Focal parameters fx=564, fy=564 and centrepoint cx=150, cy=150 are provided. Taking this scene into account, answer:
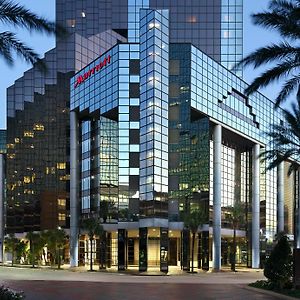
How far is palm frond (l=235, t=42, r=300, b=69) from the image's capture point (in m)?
24.9

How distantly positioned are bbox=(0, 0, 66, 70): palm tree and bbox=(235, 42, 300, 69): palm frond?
28.6ft

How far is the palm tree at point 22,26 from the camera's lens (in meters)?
19.9

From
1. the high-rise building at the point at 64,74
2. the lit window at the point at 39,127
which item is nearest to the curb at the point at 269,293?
the high-rise building at the point at 64,74

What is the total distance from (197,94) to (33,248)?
37435 millimetres

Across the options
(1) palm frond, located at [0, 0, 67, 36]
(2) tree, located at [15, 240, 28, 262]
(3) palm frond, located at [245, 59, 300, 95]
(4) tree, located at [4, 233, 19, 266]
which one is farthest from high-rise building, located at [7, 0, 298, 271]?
(1) palm frond, located at [0, 0, 67, 36]

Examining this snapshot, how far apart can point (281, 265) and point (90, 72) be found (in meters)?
54.7

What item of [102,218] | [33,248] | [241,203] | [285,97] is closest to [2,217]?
[33,248]

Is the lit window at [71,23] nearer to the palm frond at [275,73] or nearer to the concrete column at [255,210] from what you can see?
the concrete column at [255,210]

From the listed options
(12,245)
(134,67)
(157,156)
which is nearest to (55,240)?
(12,245)

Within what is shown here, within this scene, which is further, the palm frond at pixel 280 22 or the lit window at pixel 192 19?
the lit window at pixel 192 19

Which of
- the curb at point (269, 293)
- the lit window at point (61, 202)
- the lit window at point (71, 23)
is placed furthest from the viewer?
the lit window at point (71, 23)

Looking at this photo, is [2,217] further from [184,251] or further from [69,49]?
[184,251]

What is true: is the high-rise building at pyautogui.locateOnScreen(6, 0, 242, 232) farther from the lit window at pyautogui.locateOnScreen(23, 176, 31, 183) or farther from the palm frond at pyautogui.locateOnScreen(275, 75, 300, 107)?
the palm frond at pyautogui.locateOnScreen(275, 75, 300, 107)

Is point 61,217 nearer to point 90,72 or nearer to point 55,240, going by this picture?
point 55,240
